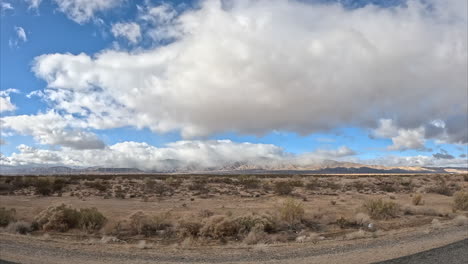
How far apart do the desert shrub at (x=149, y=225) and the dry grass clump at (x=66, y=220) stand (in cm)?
212

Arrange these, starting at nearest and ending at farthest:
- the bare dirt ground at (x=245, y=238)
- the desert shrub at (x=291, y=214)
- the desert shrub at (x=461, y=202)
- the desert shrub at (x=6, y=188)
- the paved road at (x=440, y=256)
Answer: the paved road at (x=440, y=256), the bare dirt ground at (x=245, y=238), the desert shrub at (x=291, y=214), the desert shrub at (x=461, y=202), the desert shrub at (x=6, y=188)

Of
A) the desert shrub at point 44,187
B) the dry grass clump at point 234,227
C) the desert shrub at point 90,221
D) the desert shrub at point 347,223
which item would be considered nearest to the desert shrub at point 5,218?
the desert shrub at point 90,221

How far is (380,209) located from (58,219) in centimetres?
2096

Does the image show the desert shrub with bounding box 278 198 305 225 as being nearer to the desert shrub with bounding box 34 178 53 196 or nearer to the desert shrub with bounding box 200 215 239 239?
the desert shrub with bounding box 200 215 239 239

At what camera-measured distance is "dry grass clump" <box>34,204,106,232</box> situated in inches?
849

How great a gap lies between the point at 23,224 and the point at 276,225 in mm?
14785

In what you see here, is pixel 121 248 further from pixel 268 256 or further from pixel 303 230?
pixel 303 230

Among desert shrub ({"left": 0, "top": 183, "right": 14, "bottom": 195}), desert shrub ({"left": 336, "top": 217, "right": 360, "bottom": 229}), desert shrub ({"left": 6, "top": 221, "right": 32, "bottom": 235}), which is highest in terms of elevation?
desert shrub ({"left": 0, "top": 183, "right": 14, "bottom": 195})

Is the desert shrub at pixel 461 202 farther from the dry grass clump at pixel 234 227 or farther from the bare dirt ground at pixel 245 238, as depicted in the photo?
the dry grass clump at pixel 234 227

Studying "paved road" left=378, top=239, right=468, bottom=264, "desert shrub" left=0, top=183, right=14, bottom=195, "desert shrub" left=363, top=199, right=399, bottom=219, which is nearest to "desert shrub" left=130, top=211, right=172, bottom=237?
"paved road" left=378, top=239, right=468, bottom=264

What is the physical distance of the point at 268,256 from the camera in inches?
540

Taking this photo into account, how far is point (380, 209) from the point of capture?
25656 mm

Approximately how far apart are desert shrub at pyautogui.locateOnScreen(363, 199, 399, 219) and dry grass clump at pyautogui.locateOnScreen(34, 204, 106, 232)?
1801cm

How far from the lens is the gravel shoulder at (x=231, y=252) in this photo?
513 inches
